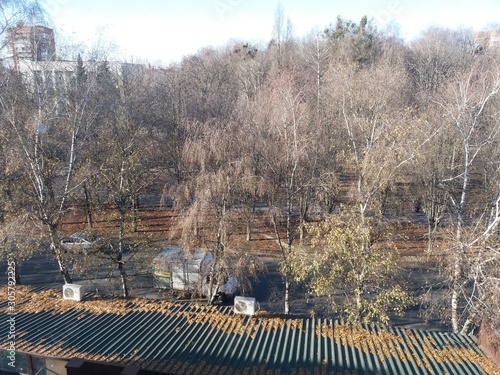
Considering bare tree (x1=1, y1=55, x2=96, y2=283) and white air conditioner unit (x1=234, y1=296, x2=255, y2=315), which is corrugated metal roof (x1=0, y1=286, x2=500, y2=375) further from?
bare tree (x1=1, y1=55, x2=96, y2=283)

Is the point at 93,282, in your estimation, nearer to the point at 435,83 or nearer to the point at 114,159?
the point at 114,159

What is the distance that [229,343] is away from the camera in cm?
780

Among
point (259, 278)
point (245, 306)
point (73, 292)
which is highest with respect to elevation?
point (73, 292)

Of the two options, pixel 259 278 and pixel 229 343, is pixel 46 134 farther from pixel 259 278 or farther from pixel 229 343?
pixel 259 278

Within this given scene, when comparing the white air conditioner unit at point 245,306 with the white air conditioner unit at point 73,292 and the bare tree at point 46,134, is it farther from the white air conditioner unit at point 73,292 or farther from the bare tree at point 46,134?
the bare tree at point 46,134

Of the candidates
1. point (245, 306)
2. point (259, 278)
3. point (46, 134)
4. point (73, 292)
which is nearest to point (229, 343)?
point (245, 306)

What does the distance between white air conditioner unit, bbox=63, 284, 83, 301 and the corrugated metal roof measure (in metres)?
0.43

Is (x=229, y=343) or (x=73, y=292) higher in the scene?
(x=73, y=292)

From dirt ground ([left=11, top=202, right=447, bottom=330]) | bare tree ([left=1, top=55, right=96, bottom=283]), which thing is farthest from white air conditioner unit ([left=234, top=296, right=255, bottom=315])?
bare tree ([left=1, top=55, right=96, bottom=283])

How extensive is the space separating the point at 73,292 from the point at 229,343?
4972mm

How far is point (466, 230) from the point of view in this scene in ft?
35.7

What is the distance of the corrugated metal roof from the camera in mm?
7113

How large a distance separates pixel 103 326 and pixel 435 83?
34522 millimetres

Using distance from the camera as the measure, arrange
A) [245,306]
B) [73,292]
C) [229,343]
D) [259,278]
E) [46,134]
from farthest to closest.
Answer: [259,278] < [46,134] < [73,292] < [245,306] < [229,343]
